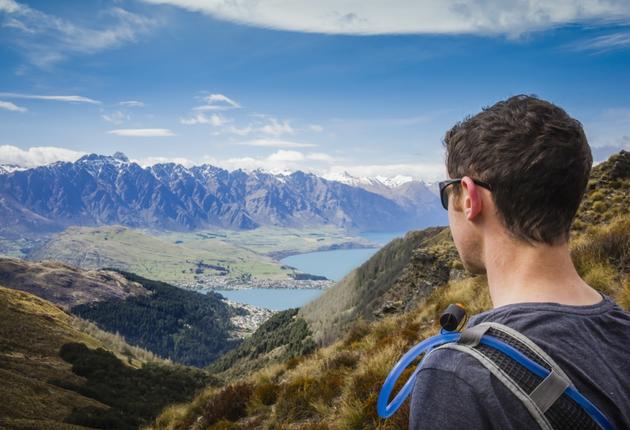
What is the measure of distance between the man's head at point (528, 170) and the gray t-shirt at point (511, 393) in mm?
388

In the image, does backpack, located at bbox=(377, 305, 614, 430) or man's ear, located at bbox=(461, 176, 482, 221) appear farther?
man's ear, located at bbox=(461, 176, 482, 221)

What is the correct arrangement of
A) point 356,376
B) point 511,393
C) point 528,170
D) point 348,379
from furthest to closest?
point 348,379 < point 356,376 < point 528,170 < point 511,393

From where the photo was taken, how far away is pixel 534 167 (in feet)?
6.46

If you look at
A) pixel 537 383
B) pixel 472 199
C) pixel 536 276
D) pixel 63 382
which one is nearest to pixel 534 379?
pixel 537 383

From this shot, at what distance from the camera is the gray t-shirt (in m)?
1.58

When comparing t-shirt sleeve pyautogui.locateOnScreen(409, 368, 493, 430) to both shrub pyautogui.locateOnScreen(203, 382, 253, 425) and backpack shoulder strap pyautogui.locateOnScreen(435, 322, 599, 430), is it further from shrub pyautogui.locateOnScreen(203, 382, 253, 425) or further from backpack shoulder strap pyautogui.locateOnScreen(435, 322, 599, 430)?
shrub pyautogui.locateOnScreen(203, 382, 253, 425)

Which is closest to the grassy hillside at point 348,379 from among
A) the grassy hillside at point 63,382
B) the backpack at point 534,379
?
the grassy hillside at point 63,382

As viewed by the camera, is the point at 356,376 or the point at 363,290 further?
the point at 363,290

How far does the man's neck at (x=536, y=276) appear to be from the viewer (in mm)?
1918

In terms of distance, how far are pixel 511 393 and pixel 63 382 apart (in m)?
26.7

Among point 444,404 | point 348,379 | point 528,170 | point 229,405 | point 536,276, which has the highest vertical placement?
point 528,170

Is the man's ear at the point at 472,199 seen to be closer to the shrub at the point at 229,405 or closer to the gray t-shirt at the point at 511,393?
the gray t-shirt at the point at 511,393

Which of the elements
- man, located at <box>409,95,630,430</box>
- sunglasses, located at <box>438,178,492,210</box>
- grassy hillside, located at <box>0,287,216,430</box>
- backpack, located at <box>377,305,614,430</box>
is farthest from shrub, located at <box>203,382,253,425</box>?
backpack, located at <box>377,305,614,430</box>

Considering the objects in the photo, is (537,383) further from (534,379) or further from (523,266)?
(523,266)
